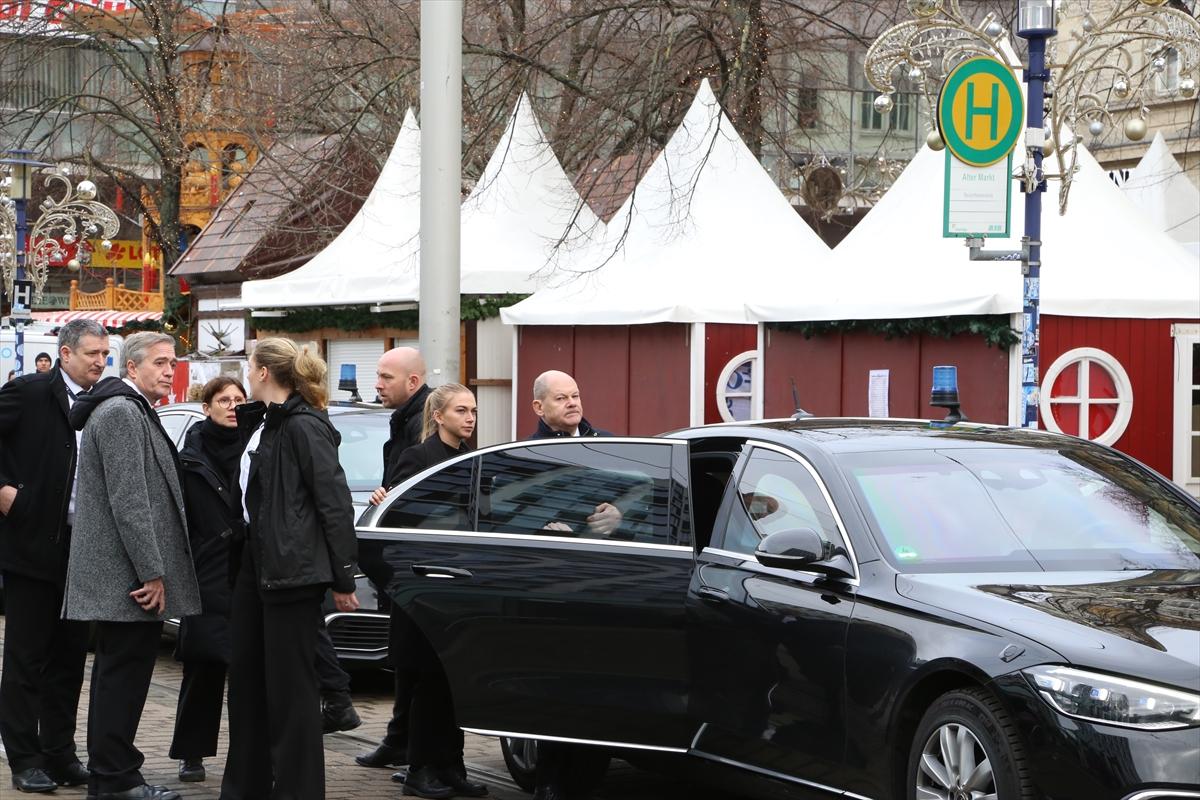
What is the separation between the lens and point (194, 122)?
37.8 meters

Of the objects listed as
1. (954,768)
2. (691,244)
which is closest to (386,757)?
(954,768)

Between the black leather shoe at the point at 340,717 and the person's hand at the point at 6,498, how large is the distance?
6.23ft

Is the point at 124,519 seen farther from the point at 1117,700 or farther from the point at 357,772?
the point at 1117,700

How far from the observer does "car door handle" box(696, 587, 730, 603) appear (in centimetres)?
672

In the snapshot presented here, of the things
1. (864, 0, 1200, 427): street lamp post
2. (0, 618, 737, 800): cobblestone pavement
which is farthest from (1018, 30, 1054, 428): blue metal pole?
(0, 618, 737, 800): cobblestone pavement

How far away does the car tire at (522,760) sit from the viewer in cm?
798

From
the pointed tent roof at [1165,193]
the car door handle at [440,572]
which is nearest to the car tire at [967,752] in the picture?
the car door handle at [440,572]

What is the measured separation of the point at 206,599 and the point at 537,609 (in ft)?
6.02

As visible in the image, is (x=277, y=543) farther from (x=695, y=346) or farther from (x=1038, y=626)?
(x=695, y=346)

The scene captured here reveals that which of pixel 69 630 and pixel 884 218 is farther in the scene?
pixel 884 218

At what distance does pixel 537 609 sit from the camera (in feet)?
23.7

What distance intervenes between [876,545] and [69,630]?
3.80m

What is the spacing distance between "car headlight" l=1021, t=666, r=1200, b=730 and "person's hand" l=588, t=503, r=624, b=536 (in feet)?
7.24

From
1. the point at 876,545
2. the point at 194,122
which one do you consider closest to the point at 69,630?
the point at 876,545
